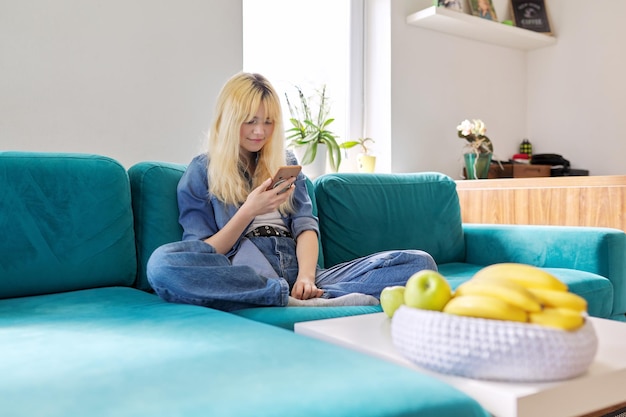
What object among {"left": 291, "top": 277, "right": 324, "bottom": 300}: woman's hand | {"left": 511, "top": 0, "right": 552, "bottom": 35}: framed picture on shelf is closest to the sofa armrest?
{"left": 291, "top": 277, "right": 324, "bottom": 300}: woman's hand

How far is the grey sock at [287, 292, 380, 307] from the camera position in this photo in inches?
60.0

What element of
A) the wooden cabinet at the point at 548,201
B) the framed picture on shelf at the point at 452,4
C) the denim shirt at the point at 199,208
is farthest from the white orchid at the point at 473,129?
the denim shirt at the point at 199,208

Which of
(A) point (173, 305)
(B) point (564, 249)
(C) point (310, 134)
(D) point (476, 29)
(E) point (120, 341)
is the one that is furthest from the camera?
(D) point (476, 29)

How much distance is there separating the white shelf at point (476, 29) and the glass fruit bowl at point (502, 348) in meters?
2.65

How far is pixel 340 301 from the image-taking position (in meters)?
1.54

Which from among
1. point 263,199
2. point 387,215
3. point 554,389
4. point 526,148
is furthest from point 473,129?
point 554,389

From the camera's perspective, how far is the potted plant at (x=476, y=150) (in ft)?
10.6

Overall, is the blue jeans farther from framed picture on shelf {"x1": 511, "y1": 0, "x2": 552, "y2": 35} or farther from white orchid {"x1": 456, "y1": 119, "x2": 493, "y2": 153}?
framed picture on shelf {"x1": 511, "y1": 0, "x2": 552, "y2": 35}

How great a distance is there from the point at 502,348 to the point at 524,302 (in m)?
0.07

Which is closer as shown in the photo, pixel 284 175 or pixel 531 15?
pixel 284 175

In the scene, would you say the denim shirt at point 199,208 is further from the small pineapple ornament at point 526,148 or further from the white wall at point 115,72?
the small pineapple ornament at point 526,148

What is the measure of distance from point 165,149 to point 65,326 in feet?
4.43

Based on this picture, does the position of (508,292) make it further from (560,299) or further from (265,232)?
(265,232)

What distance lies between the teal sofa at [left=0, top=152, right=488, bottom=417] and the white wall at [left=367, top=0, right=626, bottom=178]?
5.97 ft
